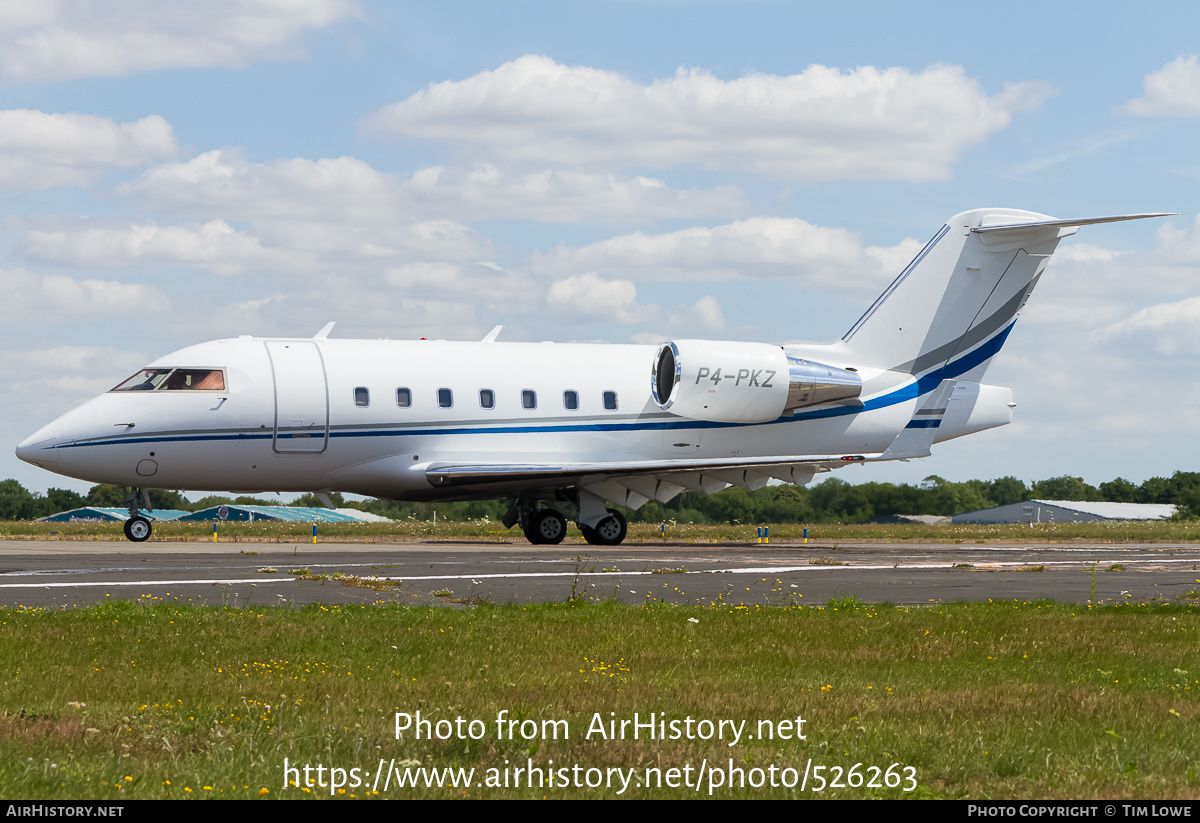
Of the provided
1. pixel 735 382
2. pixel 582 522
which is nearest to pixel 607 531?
pixel 582 522

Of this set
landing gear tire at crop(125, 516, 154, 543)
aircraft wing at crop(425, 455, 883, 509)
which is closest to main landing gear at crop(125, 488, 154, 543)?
landing gear tire at crop(125, 516, 154, 543)

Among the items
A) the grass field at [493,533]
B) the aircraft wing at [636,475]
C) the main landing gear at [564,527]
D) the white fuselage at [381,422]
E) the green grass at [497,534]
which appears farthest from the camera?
the grass field at [493,533]

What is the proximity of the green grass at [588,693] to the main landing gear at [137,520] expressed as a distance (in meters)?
15.4

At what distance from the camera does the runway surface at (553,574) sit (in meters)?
16.9

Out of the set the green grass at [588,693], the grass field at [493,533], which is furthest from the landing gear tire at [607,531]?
the green grass at [588,693]

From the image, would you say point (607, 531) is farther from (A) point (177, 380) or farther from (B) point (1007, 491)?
(B) point (1007, 491)

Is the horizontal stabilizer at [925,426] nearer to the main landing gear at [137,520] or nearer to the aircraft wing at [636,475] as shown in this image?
the aircraft wing at [636,475]

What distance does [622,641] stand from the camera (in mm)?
12031

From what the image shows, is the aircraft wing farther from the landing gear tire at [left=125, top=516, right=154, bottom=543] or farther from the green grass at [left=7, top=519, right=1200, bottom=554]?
the landing gear tire at [left=125, top=516, right=154, bottom=543]

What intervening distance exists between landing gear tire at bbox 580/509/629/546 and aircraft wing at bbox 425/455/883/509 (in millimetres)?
733

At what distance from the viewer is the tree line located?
61375mm
